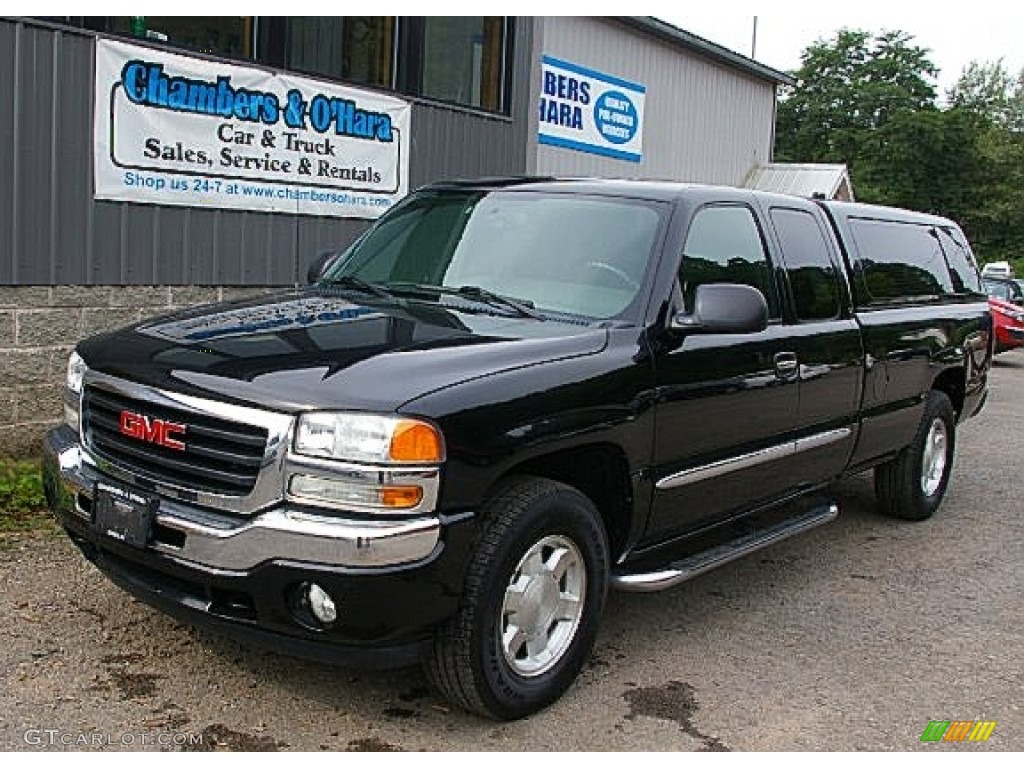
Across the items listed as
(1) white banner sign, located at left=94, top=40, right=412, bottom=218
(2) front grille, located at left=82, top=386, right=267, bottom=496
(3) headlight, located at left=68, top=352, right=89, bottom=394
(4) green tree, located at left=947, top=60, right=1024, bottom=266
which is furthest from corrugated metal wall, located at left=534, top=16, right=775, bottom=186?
(4) green tree, located at left=947, top=60, right=1024, bottom=266

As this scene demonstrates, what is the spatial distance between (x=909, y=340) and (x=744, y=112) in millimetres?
13503

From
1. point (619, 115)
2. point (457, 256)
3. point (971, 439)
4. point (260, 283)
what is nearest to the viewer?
point (457, 256)

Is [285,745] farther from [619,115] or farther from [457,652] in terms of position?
[619,115]

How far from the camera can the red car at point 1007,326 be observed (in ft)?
56.5

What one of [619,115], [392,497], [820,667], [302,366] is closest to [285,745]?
[392,497]

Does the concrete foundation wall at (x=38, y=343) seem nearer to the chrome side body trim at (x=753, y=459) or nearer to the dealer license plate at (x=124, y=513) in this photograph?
the dealer license plate at (x=124, y=513)

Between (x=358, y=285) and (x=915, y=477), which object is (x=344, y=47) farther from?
(x=915, y=477)

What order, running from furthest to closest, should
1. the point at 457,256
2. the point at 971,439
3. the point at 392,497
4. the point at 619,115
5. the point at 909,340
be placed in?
the point at 619,115
the point at 971,439
the point at 909,340
the point at 457,256
the point at 392,497

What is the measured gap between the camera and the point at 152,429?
3738 millimetres

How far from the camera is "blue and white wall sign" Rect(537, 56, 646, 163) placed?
13.9m

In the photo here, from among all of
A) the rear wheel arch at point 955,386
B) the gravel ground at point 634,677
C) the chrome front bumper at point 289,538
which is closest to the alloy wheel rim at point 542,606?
the gravel ground at point 634,677

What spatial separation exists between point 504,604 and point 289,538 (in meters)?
0.80

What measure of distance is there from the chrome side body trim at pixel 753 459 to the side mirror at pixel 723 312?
59cm

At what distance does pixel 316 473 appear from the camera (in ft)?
11.3
